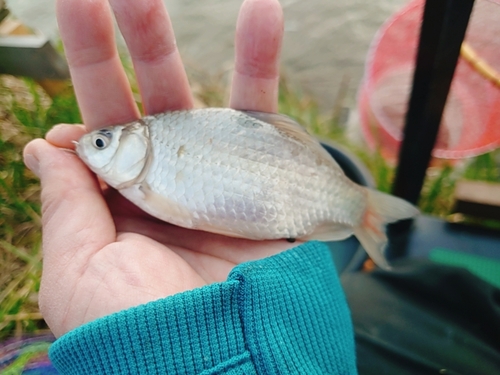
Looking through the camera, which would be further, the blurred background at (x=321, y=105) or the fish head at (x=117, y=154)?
the blurred background at (x=321, y=105)

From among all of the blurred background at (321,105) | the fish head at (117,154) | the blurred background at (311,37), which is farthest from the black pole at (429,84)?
the blurred background at (311,37)

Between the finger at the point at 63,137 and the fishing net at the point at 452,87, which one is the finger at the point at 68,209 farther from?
the fishing net at the point at 452,87

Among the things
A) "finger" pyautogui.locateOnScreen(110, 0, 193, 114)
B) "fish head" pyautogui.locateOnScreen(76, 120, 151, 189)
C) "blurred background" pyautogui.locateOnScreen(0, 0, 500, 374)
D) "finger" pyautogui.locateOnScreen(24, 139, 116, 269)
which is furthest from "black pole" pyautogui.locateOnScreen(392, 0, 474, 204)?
"finger" pyautogui.locateOnScreen(24, 139, 116, 269)

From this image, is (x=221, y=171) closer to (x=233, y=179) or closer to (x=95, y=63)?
(x=233, y=179)

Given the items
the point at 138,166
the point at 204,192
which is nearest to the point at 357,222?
the point at 204,192

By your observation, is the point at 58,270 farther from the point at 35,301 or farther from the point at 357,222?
the point at 357,222

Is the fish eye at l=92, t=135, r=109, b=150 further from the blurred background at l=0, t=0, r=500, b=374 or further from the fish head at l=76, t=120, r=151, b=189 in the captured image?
the blurred background at l=0, t=0, r=500, b=374
